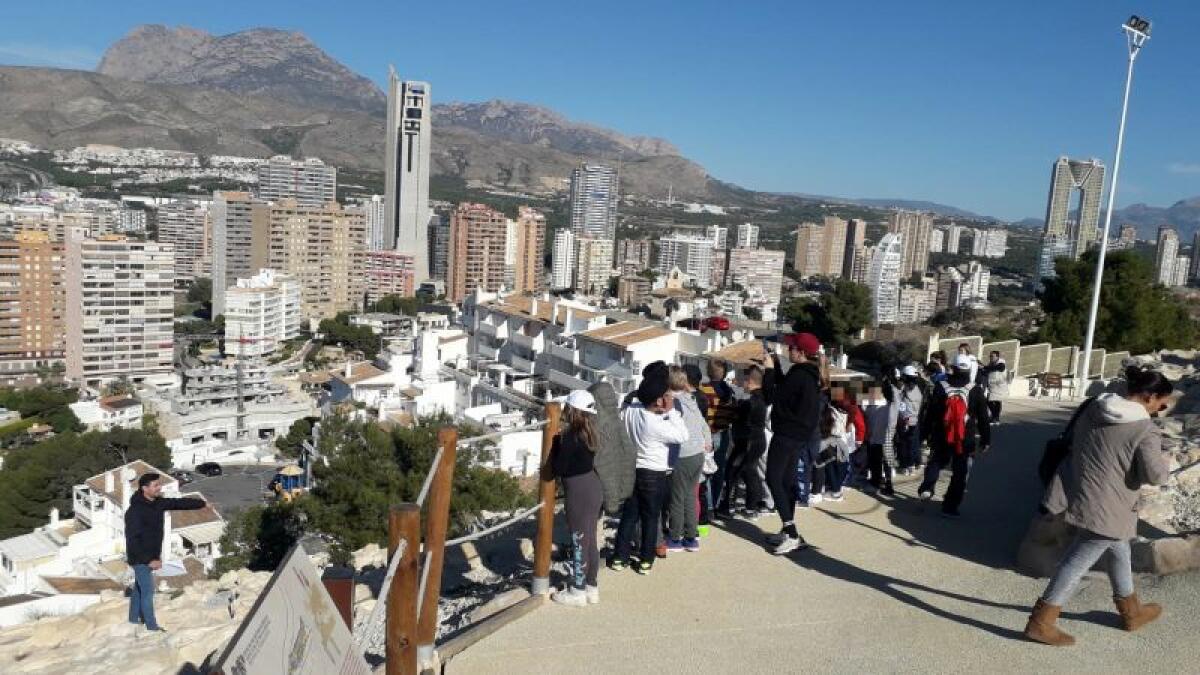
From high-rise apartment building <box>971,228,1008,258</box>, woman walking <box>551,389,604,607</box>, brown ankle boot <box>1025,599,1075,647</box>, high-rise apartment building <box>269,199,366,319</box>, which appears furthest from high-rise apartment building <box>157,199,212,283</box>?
high-rise apartment building <box>971,228,1008,258</box>

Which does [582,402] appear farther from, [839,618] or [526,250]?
[526,250]

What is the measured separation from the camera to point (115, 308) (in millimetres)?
54219

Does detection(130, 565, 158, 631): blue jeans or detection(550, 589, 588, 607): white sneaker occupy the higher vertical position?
detection(550, 589, 588, 607): white sneaker

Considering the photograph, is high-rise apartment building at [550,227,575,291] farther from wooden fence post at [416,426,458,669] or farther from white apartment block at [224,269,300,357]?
wooden fence post at [416,426,458,669]

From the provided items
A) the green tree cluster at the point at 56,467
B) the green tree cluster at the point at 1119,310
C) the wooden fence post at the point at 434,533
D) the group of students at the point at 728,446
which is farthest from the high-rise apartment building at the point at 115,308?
the wooden fence post at the point at 434,533

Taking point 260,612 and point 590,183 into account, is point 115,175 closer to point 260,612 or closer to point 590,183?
point 590,183

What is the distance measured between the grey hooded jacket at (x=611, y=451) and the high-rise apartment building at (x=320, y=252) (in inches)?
2974

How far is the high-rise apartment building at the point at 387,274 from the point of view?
8438cm

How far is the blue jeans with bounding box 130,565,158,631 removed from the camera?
5.20 metres

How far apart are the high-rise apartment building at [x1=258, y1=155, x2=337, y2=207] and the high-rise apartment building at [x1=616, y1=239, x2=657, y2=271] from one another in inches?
1629

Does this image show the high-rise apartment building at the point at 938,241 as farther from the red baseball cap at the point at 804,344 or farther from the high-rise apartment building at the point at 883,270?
the red baseball cap at the point at 804,344

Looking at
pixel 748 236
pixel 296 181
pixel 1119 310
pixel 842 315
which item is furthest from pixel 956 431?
pixel 748 236

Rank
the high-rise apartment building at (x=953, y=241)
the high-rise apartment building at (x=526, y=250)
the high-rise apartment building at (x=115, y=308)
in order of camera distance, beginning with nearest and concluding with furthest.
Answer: the high-rise apartment building at (x=115, y=308) < the high-rise apartment building at (x=526, y=250) < the high-rise apartment building at (x=953, y=241)

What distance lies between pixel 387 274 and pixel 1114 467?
3329 inches
